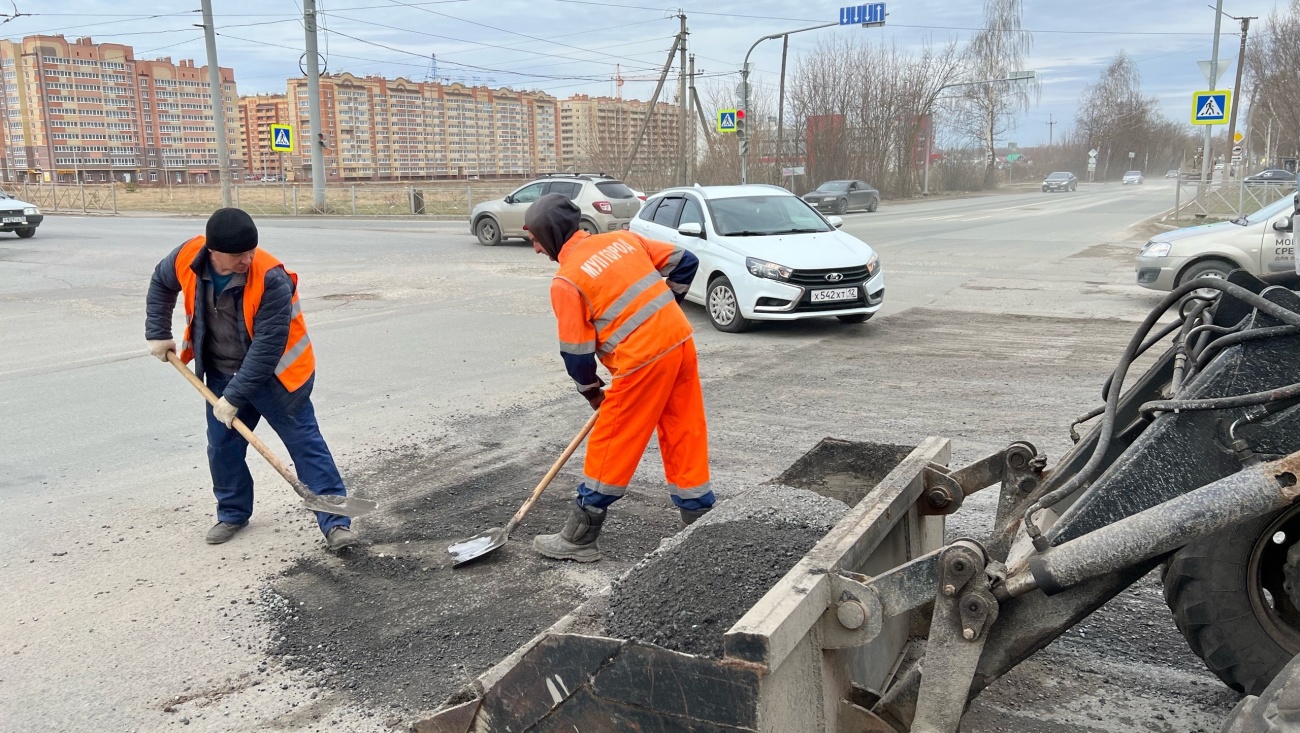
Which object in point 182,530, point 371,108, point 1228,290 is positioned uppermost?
point 371,108

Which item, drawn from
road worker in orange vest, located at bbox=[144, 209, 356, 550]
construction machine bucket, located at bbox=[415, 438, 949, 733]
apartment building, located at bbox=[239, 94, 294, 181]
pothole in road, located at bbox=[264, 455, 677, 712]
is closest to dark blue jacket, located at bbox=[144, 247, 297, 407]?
road worker in orange vest, located at bbox=[144, 209, 356, 550]

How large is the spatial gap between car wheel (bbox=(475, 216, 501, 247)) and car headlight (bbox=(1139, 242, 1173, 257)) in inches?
521

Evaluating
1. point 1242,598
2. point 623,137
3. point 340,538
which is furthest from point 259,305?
point 623,137

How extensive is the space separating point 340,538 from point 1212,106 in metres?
25.1

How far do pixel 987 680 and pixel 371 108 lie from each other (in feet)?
207

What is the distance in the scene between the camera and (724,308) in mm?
10586

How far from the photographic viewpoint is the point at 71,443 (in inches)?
251

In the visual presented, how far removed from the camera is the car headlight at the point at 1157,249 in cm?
1145

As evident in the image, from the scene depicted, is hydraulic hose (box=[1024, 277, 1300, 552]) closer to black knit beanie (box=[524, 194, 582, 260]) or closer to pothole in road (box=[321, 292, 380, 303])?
black knit beanie (box=[524, 194, 582, 260])

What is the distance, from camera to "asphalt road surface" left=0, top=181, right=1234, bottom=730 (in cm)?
332

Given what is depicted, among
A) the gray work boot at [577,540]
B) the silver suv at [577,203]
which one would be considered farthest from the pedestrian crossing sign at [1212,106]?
the gray work boot at [577,540]

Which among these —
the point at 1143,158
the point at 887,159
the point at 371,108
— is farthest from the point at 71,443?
the point at 1143,158

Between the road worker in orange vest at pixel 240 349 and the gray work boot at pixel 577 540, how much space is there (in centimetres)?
95

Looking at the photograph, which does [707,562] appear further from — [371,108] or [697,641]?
[371,108]
